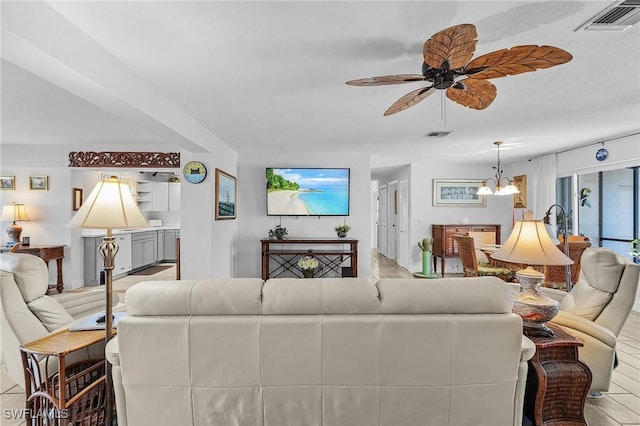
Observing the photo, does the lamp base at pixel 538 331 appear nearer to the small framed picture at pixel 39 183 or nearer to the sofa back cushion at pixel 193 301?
the sofa back cushion at pixel 193 301

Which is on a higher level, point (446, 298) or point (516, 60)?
point (516, 60)

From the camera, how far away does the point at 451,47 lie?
1683mm

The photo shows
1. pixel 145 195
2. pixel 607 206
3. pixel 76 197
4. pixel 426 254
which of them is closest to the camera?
pixel 607 206

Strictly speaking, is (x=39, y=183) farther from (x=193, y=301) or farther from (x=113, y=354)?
(x=193, y=301)

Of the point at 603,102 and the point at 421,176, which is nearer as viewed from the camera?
the point at 603,102

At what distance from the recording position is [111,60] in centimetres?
214

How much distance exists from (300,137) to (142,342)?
3.47 metres

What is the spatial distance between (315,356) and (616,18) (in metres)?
2.32

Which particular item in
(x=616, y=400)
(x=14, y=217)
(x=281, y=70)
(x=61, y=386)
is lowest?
(x=616, y=400)

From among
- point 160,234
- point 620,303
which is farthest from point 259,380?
point 160,234

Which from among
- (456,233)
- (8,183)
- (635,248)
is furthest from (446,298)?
(8,183)

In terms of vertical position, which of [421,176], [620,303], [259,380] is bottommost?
[259,380]

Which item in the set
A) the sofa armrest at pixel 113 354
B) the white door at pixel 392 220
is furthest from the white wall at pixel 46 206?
the white door at pixel 392 220

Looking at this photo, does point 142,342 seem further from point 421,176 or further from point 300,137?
point 421,176
